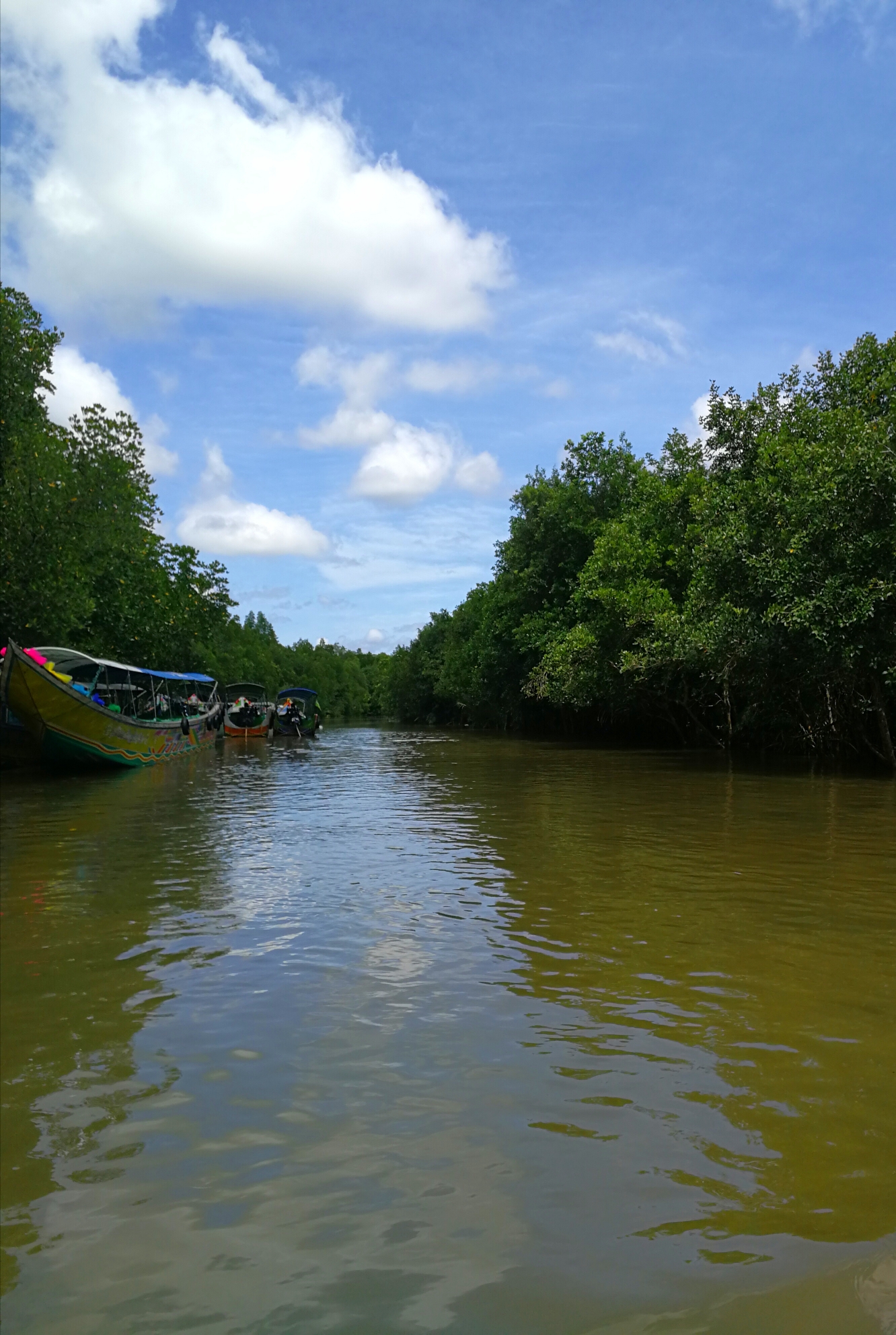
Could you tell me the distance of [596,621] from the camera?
32.7 m

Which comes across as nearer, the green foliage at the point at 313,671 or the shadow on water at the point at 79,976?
the shadow on water at the point at 79,976

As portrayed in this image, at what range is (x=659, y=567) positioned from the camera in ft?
106

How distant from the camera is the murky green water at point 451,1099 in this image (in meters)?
2.70

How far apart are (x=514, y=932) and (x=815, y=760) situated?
20.7 m

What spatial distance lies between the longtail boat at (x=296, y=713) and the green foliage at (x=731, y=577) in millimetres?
10671

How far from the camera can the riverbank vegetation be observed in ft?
62.2

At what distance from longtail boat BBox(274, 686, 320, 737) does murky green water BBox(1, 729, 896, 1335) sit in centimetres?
3184

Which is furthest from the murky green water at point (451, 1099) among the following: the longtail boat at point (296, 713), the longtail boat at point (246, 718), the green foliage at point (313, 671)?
the green foliage at point (313, 671)

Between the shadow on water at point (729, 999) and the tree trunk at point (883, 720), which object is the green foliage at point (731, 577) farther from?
the shadow on water at point (729, 999)

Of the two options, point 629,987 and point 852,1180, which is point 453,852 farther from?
point 852,1180

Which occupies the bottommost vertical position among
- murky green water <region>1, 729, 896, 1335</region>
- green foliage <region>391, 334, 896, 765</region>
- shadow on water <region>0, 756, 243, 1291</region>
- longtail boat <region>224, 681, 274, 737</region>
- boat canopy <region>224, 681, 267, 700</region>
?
shadow on water <region>0, 756, 243, 1291</region>

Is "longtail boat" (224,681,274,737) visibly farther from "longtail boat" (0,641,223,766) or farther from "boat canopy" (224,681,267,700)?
"longtail boat" (0,641,223,766)

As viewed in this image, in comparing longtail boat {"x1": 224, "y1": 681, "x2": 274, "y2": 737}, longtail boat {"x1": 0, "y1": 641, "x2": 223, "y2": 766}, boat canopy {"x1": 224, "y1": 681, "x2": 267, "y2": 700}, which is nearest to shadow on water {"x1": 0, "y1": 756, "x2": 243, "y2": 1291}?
longtail boat {"x1": 0, "y1": 641, "x2": 223, "y2": 766}

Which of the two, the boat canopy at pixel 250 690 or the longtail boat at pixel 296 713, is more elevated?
the boat canopy at pixel 250 690
